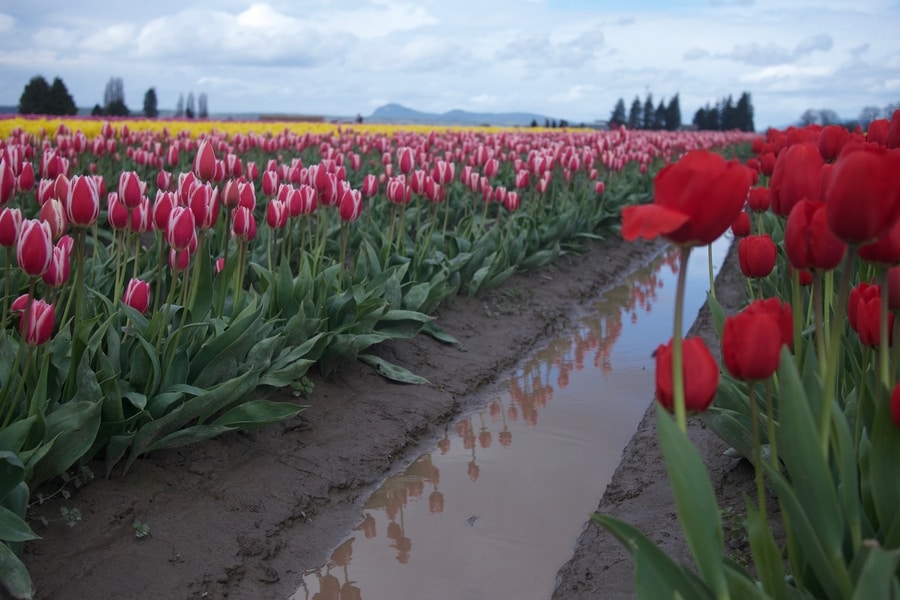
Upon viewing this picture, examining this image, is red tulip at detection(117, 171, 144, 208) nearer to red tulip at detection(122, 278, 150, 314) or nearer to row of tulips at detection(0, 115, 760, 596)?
row of tulips at detection(0, 115, 760, 596)

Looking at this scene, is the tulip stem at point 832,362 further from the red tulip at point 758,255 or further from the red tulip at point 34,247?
the red tulip at point 34,247

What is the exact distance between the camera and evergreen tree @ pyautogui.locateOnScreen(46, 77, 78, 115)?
25.9 meters

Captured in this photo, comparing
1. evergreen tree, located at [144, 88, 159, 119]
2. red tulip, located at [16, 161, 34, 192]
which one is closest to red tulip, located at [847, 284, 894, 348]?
red tulip, located at [16, 161, 34, 192]

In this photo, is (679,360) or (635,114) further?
(635,114)

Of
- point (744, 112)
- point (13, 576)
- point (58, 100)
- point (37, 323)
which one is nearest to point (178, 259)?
point (37, 323)

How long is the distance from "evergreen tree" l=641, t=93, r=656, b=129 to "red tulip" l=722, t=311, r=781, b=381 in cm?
4711

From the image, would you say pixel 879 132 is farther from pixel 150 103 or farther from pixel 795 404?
pixel 150 103

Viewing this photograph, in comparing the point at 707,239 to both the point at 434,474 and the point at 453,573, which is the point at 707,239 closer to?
the point at 453,573

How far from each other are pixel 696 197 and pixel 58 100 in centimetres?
2767

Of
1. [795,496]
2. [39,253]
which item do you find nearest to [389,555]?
[39,253]

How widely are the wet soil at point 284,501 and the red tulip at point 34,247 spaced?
81 centimetres

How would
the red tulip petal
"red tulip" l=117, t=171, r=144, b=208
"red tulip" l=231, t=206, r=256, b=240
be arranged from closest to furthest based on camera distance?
1. the red tulip petal
2. "red tulip" l=117, t=171, r=144, b=208
3. "red tulip" l=231, t=206, r=256, b=240

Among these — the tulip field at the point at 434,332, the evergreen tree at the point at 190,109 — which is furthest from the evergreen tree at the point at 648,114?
the tulip field at the point at 434,332

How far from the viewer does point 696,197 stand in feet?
4.77
